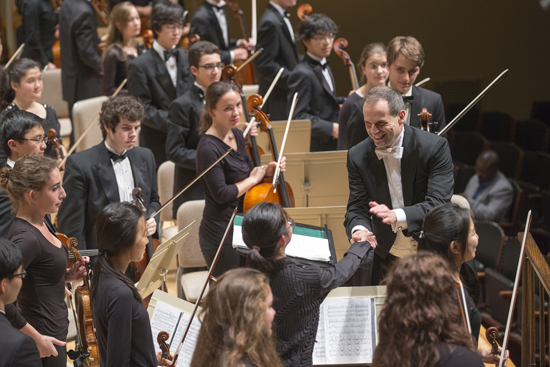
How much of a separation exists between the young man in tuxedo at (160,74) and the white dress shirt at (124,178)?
102 cm

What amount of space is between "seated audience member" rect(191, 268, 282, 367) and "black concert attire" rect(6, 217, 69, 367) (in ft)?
2.65

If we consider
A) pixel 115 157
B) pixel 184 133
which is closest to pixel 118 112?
pixel 115 157

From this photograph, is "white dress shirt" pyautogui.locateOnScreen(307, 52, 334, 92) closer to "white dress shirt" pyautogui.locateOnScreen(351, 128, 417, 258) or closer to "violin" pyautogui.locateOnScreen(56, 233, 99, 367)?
"white dress shirt" pyautogui.locateOnScreen(351, 128, 417, 258)

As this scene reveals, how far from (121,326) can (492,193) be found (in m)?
3.94

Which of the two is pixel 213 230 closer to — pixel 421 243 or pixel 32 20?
pixel 421 243

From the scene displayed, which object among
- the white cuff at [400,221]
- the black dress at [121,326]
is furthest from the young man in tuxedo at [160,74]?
the black dress at [121,326]

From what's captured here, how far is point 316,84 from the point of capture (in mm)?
3785

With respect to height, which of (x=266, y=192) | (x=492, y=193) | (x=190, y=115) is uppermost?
(x=190, y=115)

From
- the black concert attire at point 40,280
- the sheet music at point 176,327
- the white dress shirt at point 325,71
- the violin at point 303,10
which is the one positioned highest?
the violin at point 303,10

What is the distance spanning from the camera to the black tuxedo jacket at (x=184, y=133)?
334 centimetres

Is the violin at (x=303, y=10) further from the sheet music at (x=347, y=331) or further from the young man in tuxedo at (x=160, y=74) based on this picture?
the sheet music at (x=347, y=331)

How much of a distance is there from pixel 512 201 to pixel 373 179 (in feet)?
10.2

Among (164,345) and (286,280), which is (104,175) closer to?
(164,345)

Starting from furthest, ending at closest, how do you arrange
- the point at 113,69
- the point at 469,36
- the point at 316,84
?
the point at 469,36, the point at 113,69, the point at 316,84
